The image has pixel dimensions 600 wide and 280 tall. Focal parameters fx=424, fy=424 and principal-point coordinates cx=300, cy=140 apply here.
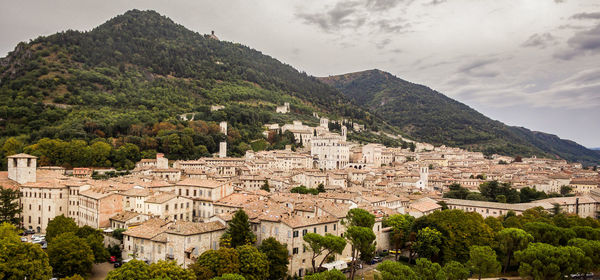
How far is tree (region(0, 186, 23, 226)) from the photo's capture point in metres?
40.5

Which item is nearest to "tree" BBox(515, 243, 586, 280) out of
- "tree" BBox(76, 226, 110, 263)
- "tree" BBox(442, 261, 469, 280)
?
"tree" BBox(442, 261, 469, 280)

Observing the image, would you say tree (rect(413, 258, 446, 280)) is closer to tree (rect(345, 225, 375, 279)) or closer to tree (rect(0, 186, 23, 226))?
tree (rect(345, 225, 375, 279))

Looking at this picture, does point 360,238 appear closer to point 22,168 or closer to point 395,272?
Answer: point 395,272

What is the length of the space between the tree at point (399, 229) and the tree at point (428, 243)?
2.50 meters

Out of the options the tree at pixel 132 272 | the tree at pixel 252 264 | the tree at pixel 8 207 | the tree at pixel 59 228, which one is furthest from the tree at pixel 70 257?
the tree at pixel 8 207

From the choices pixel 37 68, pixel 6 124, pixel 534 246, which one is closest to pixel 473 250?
pixel 534 246

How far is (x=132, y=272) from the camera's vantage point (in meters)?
23.7

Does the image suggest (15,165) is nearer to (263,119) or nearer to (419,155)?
(263,119)

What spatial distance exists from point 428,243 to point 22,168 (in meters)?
43.0

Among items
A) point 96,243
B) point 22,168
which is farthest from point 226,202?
point 22,168

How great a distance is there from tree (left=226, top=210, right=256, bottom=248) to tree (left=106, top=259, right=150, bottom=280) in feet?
25.1

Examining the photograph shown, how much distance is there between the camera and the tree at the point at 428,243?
115ft

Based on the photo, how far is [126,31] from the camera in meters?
158

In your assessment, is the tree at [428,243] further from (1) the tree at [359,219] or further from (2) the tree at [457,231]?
(1) the tree at [359,219]
